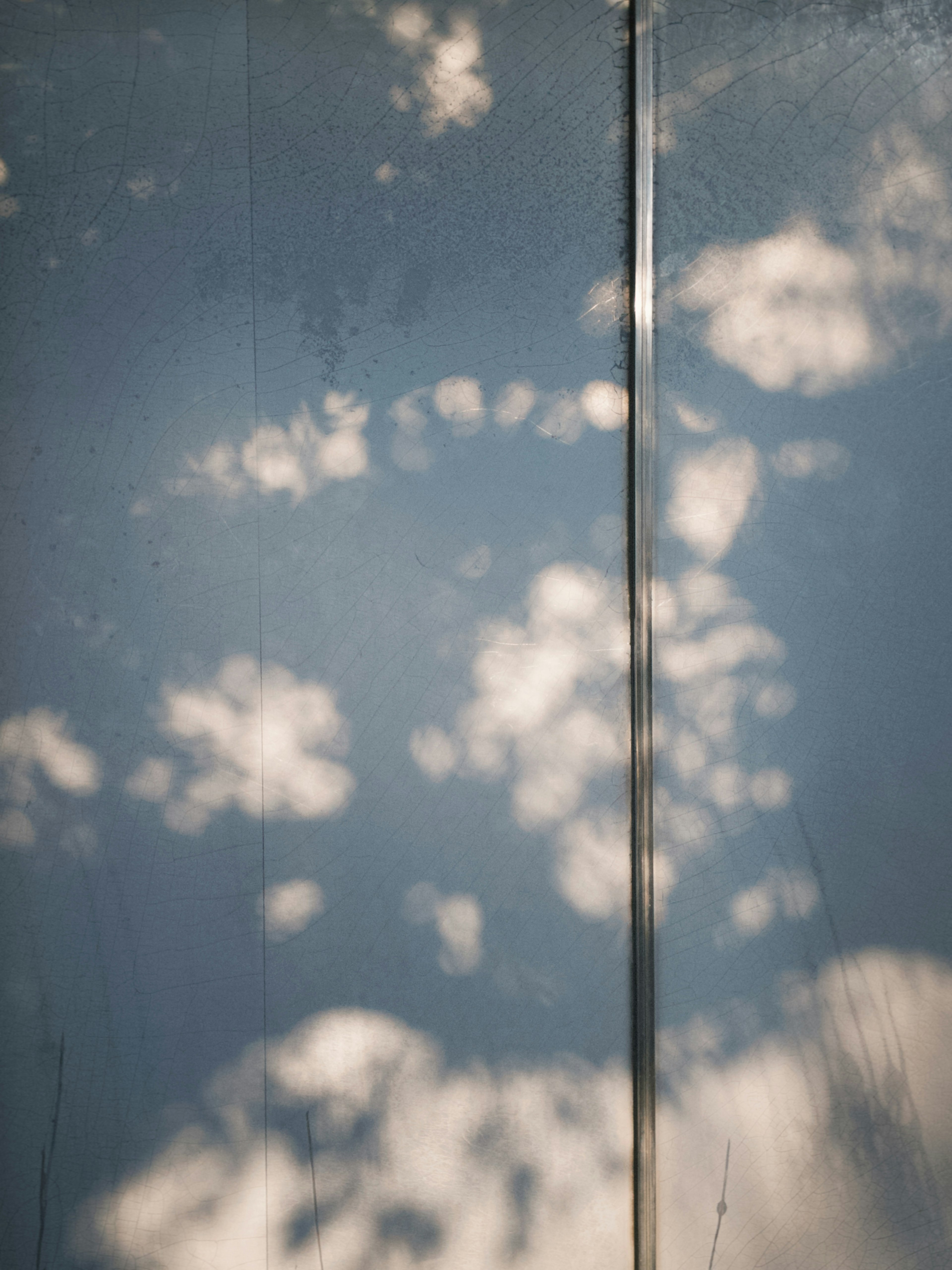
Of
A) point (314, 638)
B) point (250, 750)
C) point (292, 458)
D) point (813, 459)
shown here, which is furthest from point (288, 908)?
point (813, 459)

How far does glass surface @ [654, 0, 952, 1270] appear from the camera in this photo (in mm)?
1373

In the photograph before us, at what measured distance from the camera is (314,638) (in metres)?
1.35

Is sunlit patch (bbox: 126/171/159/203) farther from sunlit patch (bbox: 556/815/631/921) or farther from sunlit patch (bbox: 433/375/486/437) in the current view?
sunlit patch (bbox: 556/815/631/921)

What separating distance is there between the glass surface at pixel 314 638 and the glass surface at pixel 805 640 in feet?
0.38

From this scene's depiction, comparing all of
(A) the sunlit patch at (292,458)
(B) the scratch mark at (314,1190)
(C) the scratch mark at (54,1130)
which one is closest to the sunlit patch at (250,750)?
(A) the sunlit patch at (292,458)

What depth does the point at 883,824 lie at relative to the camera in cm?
140

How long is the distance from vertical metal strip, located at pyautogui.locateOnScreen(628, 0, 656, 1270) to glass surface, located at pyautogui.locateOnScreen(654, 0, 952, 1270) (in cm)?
3

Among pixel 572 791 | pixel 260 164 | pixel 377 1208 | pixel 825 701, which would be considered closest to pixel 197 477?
pixel 260 164

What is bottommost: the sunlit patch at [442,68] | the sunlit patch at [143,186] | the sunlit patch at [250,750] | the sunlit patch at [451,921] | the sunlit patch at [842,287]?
the sunlit patch at [451,921]

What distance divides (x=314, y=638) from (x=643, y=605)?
0.55 meters

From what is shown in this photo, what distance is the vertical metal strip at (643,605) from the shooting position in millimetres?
1351

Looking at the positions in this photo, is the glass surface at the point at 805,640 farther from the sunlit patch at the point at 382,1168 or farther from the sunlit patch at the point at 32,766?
the sunlit patch at the point at 32,766

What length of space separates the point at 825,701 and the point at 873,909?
37 cm

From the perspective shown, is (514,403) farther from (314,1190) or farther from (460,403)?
(314,1190)
